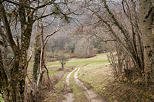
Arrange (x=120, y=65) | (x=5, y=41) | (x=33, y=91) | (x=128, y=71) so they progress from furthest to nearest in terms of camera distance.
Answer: (x=120, y=65) < (x=128, y=71) < (x=33, y=91) < (x=5, y=41)

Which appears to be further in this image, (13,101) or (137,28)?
(137,28)

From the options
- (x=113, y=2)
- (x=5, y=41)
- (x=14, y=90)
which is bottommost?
(x=14, y=90)

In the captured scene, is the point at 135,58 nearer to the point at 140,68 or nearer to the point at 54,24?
the point at 140,68

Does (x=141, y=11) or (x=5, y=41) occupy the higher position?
(x=141, y=11)

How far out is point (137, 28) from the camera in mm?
5598

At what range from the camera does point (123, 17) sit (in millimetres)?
7238

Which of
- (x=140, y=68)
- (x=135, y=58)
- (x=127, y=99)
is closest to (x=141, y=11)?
(x=135, y=58)

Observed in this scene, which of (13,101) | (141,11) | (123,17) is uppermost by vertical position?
(123,17)

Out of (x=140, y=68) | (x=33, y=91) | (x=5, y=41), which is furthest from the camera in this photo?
(x=33, y=91)

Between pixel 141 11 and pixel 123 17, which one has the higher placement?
pixel 123 17

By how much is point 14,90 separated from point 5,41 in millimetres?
2047

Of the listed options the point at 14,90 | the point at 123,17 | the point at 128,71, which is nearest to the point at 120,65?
the point at 128,71

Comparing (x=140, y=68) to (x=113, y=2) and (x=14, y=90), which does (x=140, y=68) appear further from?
(x=14, y=90)

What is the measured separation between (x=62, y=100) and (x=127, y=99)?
4027mm
